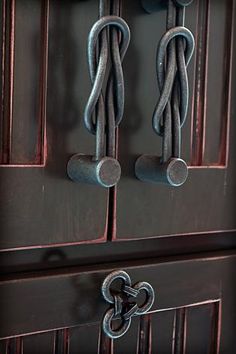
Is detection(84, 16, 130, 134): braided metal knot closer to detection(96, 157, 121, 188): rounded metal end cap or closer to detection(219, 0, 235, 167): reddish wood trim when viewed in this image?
detection(96, 157, 121, 188): rounded metal end cap

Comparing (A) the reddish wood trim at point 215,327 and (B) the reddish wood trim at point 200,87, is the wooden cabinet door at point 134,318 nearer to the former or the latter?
(A) the reddish wood trim at point 215,327

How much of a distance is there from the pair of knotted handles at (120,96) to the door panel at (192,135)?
2 centimetres

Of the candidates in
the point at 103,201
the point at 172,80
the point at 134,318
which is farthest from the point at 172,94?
the point at 134,318

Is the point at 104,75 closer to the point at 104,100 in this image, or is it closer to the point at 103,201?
the point at 104,100

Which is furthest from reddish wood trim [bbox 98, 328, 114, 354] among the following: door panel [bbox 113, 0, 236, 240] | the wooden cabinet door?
door panel [bbox 113, 0, 236, 240]

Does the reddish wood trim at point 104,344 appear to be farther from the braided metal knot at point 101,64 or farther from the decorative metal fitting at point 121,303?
the braided metal knot at point 101,64

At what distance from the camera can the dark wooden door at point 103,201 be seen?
20.2 inches

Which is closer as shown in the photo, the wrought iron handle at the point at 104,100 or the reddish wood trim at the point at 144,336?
the wrought iron handle at the point at 104,100

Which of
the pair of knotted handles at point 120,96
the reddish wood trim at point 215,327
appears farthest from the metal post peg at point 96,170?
the reddish wood trim at point 215,327

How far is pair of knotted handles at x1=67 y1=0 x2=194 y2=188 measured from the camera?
1.65ft

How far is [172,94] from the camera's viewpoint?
21.7 inches

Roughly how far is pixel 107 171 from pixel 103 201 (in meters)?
0.06

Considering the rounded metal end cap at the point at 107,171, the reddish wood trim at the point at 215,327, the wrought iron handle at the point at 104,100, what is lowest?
the reddish wood trim at the point at 215,327

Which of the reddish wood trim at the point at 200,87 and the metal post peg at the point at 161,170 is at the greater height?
the reddish wood trim at the point at 200,87
